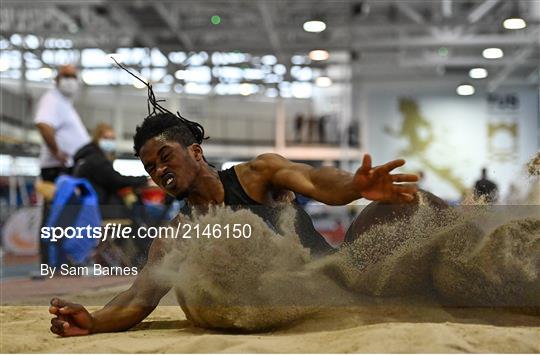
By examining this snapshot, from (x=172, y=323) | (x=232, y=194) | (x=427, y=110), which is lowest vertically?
(x=172, y=323)

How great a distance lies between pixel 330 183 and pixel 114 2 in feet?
34.3

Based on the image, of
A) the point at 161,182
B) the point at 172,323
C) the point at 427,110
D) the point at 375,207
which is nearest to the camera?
the point at 375,207

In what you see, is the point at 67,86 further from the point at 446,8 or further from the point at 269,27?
the point at 446,8

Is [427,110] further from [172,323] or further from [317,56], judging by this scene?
[172,323]

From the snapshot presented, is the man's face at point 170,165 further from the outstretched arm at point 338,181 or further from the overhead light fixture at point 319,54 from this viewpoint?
the overhead light fixture at point 319,54

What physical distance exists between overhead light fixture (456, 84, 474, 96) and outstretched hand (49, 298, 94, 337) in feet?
54.1

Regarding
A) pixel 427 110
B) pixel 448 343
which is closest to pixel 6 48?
pixel 427 110

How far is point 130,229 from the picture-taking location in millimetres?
2521

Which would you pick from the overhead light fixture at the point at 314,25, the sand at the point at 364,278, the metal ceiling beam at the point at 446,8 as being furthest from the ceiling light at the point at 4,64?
the sand at the point at 364,278

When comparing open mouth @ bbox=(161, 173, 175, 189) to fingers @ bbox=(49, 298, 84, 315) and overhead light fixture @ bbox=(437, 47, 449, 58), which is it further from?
overhead light fixture @ bbox=(437, 47, 449, 58)

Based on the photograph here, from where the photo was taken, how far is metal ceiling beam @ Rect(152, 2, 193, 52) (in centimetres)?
1280

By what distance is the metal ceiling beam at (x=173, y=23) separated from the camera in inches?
504

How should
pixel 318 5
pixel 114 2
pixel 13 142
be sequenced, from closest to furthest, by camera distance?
pixel 13 142
pixel 114 2
pixel 318 5

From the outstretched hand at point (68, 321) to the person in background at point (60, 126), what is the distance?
350 centimetres
